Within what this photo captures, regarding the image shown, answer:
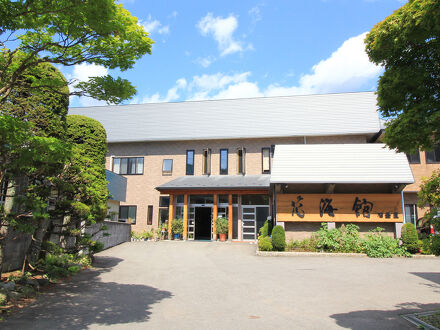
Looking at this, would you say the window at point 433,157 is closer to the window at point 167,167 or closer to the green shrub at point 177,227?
the green shrub at point 177,227

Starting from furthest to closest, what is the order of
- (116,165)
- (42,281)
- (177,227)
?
(116,165) → (177,227) → (42,281)

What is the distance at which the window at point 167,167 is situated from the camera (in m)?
27.0

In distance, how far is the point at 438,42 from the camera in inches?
202

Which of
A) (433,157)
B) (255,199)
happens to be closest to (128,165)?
(255,199)

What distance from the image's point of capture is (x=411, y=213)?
22000 mm

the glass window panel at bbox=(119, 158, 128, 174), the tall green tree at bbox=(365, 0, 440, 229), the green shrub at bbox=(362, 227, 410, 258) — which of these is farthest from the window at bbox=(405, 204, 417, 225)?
the glass window panel at bbox=(119, 158, 128, 174)

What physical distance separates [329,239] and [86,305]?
488 inches

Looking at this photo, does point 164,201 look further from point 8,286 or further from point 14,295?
point 14,295

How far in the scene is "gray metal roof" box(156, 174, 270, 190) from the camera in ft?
73.5

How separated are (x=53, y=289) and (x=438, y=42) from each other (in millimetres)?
10065

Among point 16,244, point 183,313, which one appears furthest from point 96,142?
point 183,313

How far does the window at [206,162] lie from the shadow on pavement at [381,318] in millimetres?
19638

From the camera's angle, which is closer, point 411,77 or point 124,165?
point 411,77

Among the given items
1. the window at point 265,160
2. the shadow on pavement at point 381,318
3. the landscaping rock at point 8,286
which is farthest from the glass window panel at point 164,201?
the shadow on pavement at point 381,318
